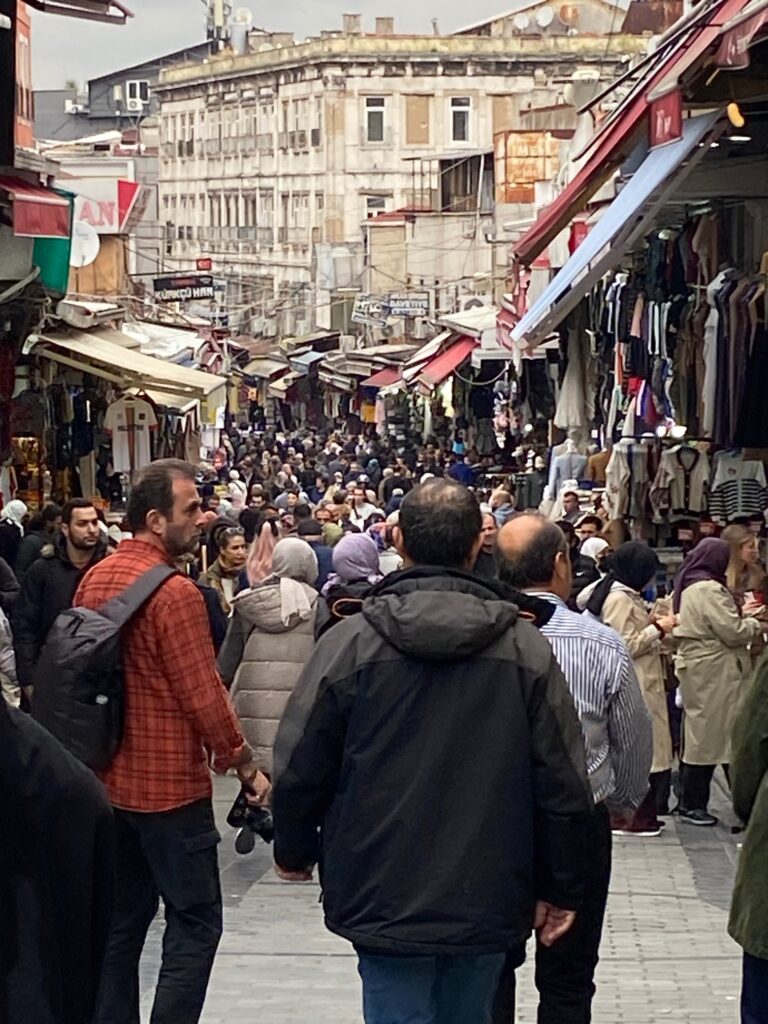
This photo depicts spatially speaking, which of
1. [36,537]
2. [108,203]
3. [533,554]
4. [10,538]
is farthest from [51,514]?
[108,203]

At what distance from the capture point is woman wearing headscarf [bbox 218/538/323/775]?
9383 millimetres

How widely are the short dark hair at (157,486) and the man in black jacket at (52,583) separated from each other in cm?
376

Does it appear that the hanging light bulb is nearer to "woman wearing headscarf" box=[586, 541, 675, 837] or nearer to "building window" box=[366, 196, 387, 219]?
"woman wearing headscarf" box=[586, 541, 675, 837]

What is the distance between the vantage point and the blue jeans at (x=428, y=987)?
4652 millimetres

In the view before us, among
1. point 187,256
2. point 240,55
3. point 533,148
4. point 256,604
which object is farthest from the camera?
point 187,256

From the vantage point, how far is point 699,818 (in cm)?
1048

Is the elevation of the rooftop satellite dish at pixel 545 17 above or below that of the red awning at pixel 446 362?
above

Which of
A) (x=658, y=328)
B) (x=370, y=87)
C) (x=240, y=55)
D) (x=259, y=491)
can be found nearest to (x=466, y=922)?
(x=658, y=328)

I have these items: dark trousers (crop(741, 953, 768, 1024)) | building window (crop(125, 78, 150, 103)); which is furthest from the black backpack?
building window (crop(125, 78, 150, 103))

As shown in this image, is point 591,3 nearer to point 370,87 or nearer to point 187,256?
point 370,87

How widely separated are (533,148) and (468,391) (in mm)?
18688

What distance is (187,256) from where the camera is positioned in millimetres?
91875

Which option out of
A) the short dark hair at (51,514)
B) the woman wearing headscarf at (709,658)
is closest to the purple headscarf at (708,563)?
the woman wearing headscarf at (709,658)

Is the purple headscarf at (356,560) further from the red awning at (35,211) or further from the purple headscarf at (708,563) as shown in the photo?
the red awning at (35,211)
